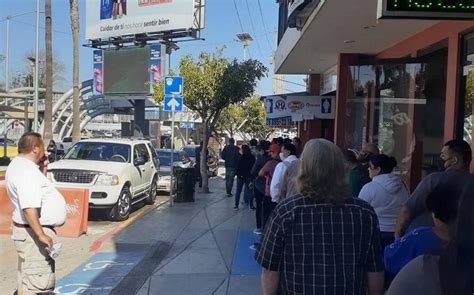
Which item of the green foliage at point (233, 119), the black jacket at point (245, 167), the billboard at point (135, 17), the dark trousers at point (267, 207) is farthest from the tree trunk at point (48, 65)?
the green foliage at point (233, 119)

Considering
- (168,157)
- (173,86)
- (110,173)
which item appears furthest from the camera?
(168,157)

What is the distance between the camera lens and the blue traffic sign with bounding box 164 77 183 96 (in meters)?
14.0

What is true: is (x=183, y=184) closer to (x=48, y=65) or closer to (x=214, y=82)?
(x=214, y=82)

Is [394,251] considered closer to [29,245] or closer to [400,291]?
[400,291]

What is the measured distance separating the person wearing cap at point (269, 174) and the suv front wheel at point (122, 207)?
3976 millimetres

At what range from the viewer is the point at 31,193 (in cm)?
452

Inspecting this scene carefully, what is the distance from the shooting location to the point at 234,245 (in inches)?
350

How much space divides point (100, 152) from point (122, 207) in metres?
2.00

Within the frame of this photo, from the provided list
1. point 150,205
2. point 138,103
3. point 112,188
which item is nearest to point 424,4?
point 112,188

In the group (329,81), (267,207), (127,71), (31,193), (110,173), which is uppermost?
(127,71)

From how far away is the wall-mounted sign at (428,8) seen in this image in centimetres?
438

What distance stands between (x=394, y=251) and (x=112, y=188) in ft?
30.8

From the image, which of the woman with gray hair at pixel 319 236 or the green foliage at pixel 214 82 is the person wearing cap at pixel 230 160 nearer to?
the green foliage at pixel 214 82

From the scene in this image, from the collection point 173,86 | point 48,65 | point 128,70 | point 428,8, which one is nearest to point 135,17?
point 128,70
